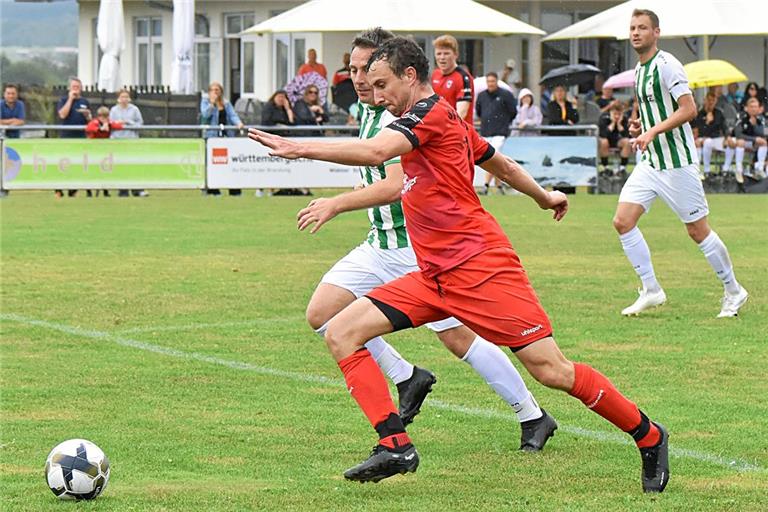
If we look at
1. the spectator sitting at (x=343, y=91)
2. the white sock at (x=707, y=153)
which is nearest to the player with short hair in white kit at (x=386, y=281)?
the white sock at (x=707, y=153)

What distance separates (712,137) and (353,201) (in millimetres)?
21570

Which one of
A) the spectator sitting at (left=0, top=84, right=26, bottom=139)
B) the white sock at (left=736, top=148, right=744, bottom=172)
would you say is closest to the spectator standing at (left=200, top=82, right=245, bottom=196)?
the spectator sitting at (left=0, top=84, right=26, bottom=139)

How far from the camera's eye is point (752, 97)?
93.7ft

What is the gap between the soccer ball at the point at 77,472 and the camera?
588 centimetres

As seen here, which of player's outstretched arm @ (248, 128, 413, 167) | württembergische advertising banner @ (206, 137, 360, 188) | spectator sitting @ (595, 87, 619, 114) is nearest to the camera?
player's outstretched arm @ (248, 128, 413, 167)

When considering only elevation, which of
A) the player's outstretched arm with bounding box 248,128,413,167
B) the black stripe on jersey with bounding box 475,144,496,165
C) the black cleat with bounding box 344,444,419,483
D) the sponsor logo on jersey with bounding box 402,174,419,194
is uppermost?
the player's outstretched arm with bounding box 248,128,413,167

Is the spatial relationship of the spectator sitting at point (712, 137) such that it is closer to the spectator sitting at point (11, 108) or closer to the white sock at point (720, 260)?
the spectator sitting at point (11, 108)

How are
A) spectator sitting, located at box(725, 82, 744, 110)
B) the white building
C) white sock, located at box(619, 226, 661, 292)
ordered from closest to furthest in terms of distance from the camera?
white sock, located at box(619, 226, 661, 292) < spectator sitting, located at box(725, 82, 744, 110) < the white building

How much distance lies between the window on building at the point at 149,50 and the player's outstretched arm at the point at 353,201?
1630 inches

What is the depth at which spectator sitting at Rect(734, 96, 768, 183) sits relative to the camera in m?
26.6

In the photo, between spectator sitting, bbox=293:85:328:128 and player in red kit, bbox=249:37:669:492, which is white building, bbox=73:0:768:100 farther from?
player in red kit, bbox=249:37:669:492

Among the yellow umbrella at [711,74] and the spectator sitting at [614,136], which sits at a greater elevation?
the yellow umbrella at [711,74]

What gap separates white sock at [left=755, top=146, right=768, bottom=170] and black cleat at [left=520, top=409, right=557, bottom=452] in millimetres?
20518

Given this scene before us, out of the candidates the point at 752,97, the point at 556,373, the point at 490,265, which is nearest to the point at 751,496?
the point at 556,373
